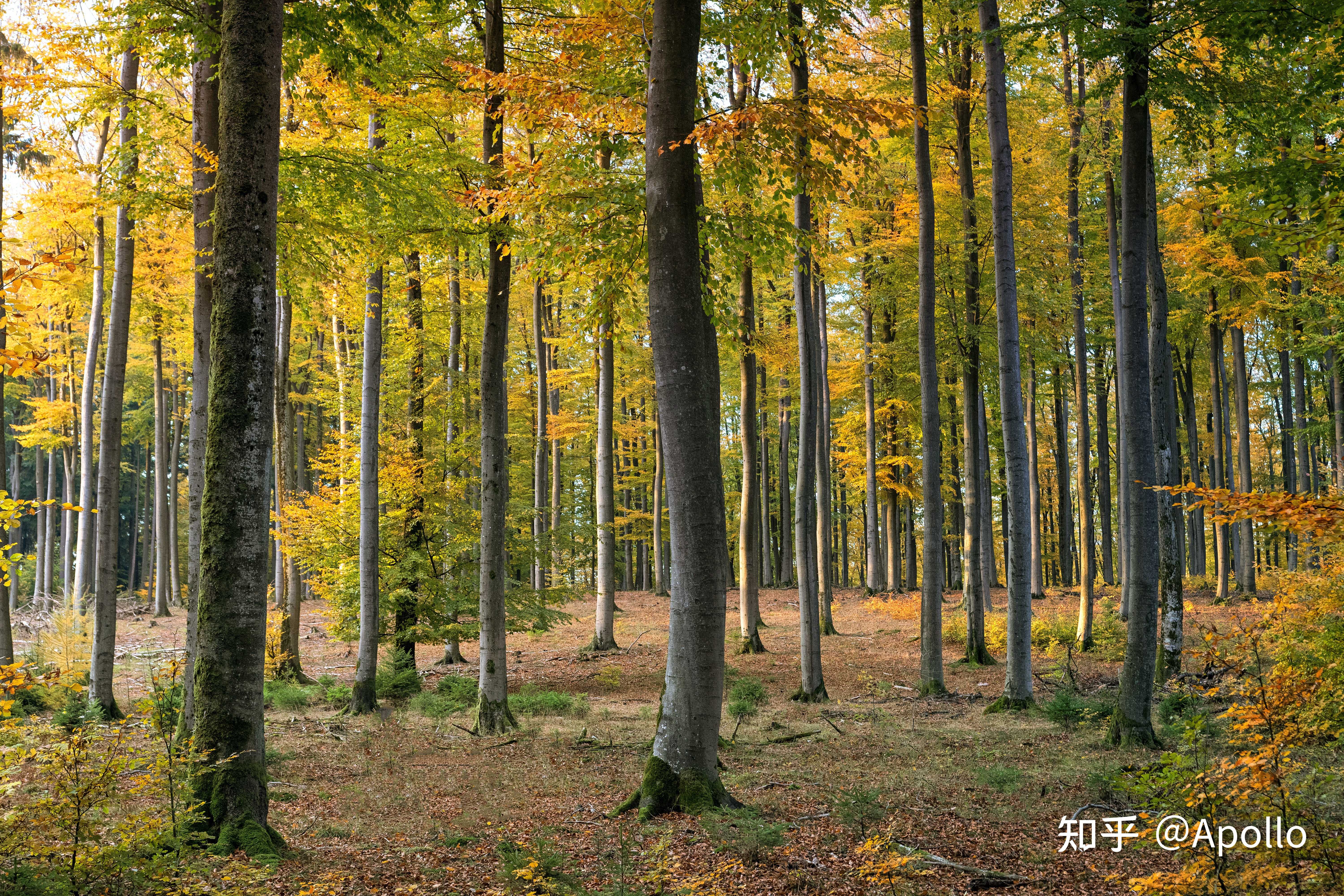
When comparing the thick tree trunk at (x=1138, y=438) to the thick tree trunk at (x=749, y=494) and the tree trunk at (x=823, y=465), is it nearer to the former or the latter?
the tree trunk at (x=823, y=465)

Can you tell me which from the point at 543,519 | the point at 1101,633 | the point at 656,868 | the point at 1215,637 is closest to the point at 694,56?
the point at 1215,637

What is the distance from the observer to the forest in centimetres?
491

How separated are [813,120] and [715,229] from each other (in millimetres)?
1260

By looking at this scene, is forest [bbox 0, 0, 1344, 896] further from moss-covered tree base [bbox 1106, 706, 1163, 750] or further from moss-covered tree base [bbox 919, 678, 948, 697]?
moss-covered tree base [bbox 919, 678, 948, 697]

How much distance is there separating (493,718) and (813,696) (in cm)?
456

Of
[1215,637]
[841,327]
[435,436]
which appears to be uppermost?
[841,327]

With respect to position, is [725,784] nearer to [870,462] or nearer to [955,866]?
[955,866]

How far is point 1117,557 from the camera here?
4081 cm

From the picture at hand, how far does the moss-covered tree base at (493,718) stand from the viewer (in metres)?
9.77

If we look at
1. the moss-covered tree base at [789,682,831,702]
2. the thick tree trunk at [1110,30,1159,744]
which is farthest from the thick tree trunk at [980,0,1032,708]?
the moss-covered tree base at [789,682,831,702]

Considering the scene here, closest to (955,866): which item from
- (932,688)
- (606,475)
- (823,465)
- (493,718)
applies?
(493,718)

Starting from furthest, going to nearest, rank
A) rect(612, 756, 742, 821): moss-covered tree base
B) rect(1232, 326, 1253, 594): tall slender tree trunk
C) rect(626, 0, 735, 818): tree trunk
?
rect(1232, 326, 1253, 594): tall slender tree trunk
rect(626, 0, 735, 818): tree trunk
rect(612, 756, 742, 821): moss-covered tree base

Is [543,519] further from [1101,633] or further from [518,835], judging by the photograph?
[518,835]

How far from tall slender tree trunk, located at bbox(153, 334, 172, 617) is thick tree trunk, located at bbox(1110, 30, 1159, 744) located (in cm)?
2078
